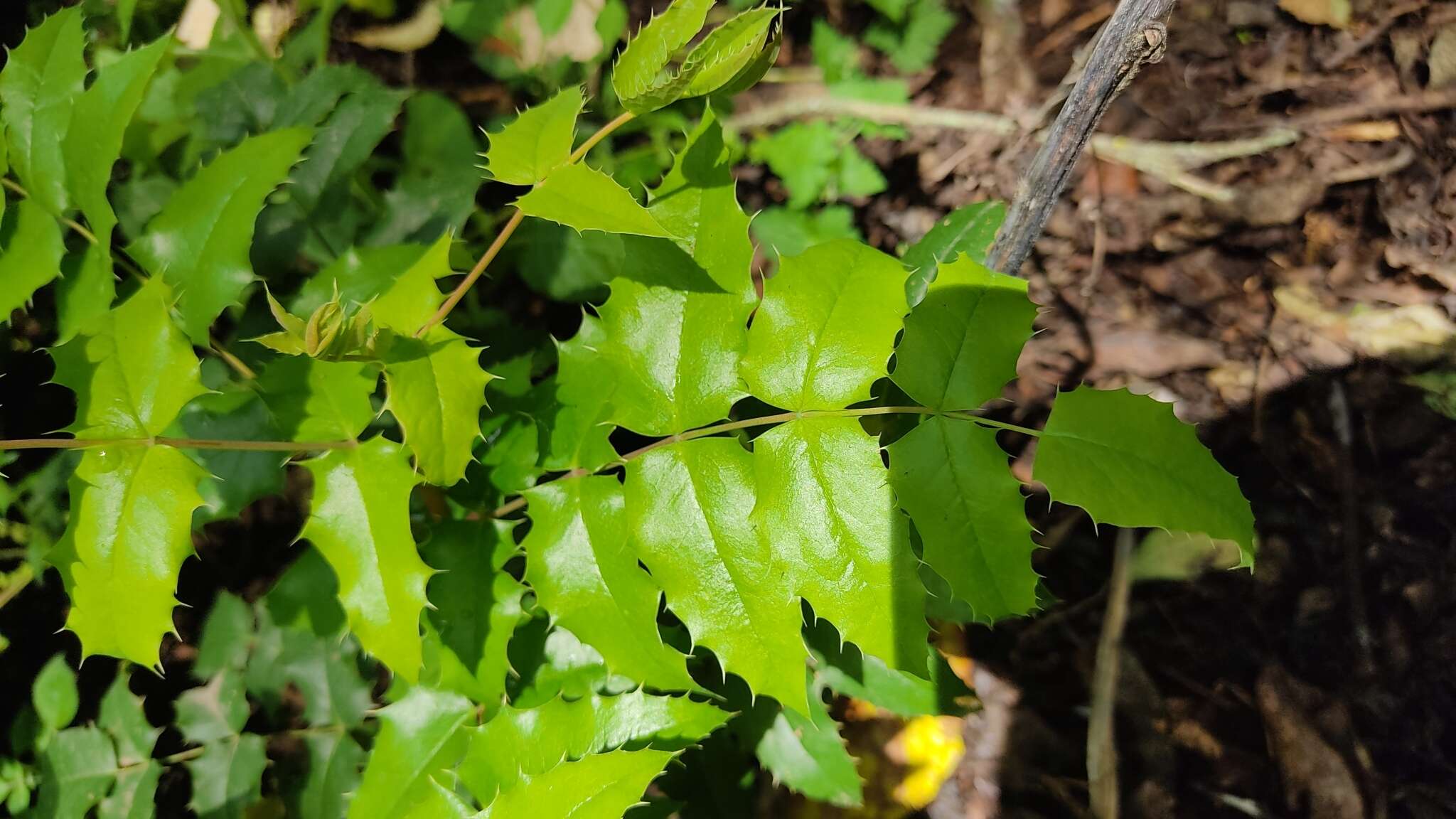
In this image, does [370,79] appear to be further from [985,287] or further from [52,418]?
[985,287]

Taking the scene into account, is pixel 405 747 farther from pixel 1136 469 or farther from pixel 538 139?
pixel 1136 469

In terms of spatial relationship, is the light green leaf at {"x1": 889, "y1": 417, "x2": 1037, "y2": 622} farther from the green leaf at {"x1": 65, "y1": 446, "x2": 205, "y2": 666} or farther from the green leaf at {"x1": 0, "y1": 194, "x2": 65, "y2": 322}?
the green leaf at {"x1": 0, "y1": 194, "x2": 65, "y2": 322}

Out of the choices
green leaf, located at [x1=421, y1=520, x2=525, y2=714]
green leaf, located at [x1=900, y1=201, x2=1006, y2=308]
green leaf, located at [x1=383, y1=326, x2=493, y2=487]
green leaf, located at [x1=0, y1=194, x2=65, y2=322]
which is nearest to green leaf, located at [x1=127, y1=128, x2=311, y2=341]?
green leaf, located at [x1=0, y1=194, x2=65, y2=322]

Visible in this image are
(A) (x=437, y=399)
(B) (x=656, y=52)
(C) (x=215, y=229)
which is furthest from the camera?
(C) (x=215, y=229)

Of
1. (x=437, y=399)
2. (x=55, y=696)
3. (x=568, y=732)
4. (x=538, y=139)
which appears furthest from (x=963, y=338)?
(x=55, y=696)

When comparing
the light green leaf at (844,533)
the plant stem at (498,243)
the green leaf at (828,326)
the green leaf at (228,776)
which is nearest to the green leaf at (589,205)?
the plant stem at (498,243)

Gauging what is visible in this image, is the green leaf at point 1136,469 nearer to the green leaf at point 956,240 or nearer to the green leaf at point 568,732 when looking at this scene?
the green leaf at point 956,240

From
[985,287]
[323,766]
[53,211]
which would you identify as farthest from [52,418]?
[985,287]
